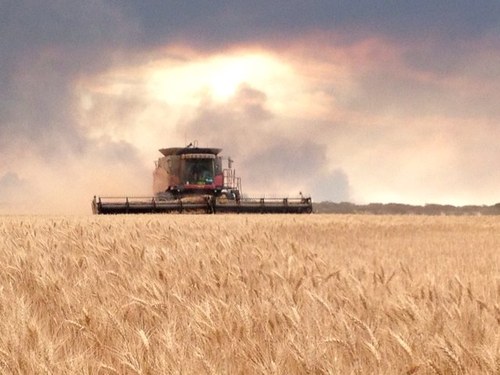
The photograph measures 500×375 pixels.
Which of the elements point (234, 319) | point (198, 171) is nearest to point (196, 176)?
point (198, 171)

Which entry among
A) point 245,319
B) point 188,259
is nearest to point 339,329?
point 245,319

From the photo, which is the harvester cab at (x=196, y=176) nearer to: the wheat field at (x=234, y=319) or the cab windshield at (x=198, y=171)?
the cab windshield at (x=198, y=171)

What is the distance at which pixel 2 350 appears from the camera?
2057 mm

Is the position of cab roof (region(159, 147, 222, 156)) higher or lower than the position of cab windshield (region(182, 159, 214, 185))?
higher

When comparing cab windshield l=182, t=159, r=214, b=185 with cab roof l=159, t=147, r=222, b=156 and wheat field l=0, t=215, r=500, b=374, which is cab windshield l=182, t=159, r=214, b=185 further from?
wheat field l=0, t=215, r=500, b=374

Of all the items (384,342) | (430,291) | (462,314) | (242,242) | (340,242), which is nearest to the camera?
(384,342)

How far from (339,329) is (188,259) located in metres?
2.57

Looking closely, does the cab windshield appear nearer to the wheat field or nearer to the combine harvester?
the combine harvester

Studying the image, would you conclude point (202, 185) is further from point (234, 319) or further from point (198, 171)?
point (234, 319)

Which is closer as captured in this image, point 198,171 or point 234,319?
point 234,319

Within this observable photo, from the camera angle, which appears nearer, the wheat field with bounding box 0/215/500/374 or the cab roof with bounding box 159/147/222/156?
the wheat field with bounding box 0/215/500/374

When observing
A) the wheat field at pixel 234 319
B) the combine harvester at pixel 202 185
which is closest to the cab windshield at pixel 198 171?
the combine harvester at pixel 202 185

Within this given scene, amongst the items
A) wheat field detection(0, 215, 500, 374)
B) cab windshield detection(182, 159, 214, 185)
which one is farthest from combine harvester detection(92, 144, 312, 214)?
wheat field detection(0, 215, 500, 374)

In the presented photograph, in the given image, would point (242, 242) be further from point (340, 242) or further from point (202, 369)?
point (202, 369)
